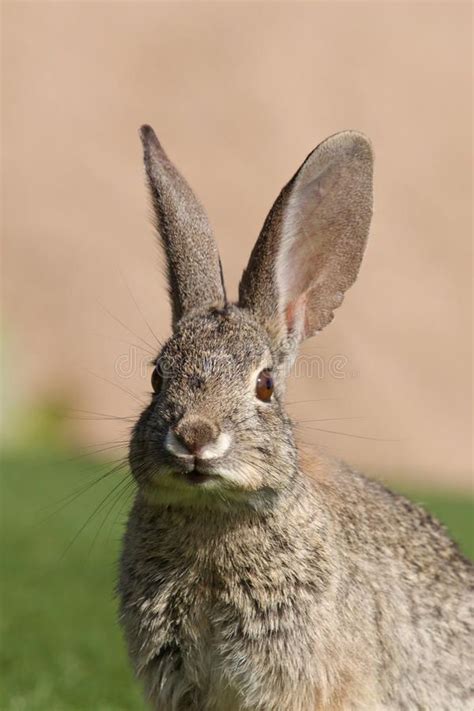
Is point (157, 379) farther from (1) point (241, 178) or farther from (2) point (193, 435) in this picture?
(1) point (241, 178)

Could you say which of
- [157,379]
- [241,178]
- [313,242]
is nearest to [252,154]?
[241,178]

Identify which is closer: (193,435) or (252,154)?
(193,435)

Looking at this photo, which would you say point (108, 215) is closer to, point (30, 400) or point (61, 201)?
point (61, 201)

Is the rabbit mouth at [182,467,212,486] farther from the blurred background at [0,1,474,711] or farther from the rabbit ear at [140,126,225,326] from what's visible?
the blurred background at [0,1,474,711]

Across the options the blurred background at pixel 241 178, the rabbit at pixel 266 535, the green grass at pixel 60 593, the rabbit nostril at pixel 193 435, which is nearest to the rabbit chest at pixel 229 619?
the rabbit at pixel 266 535

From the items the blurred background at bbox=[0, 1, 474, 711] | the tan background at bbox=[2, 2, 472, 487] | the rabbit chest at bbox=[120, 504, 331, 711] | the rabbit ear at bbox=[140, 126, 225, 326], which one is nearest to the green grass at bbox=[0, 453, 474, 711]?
the rabbit chest at bbox=[120, 504, 331, 711]

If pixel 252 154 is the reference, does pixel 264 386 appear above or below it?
below
